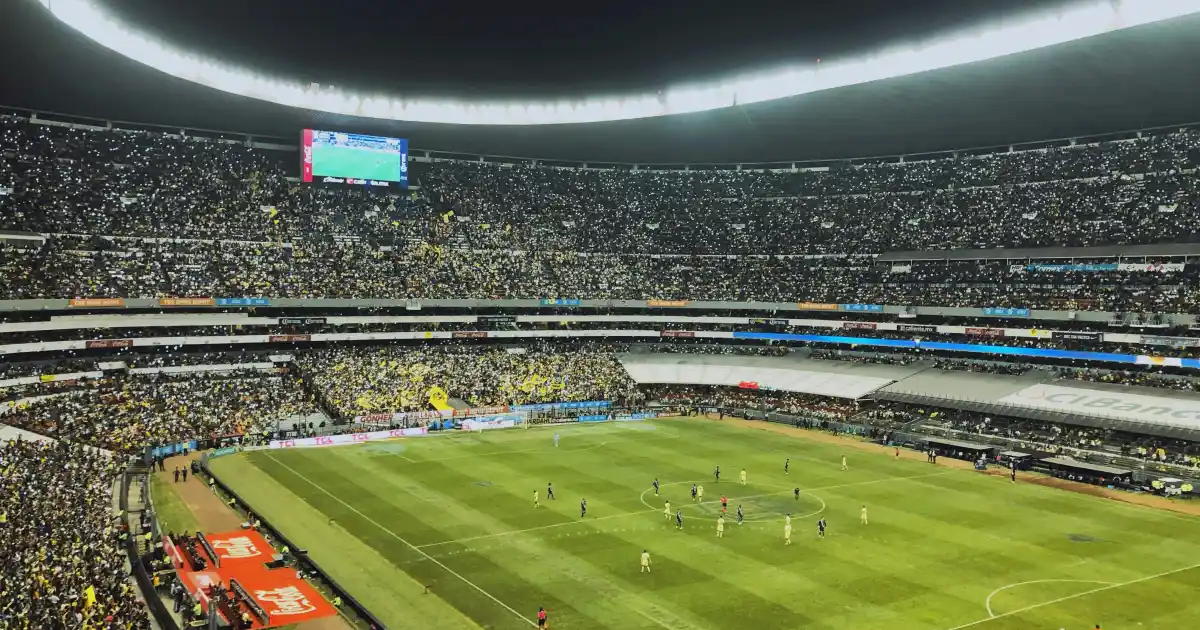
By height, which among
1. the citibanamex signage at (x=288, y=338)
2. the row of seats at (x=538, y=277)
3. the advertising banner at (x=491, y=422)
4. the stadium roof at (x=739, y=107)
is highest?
the stadium roof at (x=739, y=107)

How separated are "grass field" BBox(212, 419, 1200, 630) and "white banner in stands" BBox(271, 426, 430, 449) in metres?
2.21

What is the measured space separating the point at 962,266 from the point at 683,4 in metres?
50.3

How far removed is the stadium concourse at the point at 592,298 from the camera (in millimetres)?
63344

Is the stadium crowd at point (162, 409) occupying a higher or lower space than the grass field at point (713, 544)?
higher

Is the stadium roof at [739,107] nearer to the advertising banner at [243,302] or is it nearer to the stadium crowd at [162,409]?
the advertising banner at [243,302]

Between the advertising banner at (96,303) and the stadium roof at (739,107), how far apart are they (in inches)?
645

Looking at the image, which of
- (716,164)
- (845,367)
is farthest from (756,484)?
(716,164)

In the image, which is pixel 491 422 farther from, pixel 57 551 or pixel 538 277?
pixel 57 551

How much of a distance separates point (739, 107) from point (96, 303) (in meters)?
55.0

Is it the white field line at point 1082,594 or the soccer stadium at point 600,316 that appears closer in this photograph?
the white field line at point 1082,594

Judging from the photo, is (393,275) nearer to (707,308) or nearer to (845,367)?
(707,308)

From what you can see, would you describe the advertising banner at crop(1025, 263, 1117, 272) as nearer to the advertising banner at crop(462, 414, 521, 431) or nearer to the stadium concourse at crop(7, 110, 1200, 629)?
the stadium concourse at crop(7, 110, 1200, 629)

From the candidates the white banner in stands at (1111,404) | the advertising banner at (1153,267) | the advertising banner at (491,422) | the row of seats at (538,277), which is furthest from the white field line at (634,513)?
the advertising banner at (1153,267)

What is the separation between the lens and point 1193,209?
74.8 m
